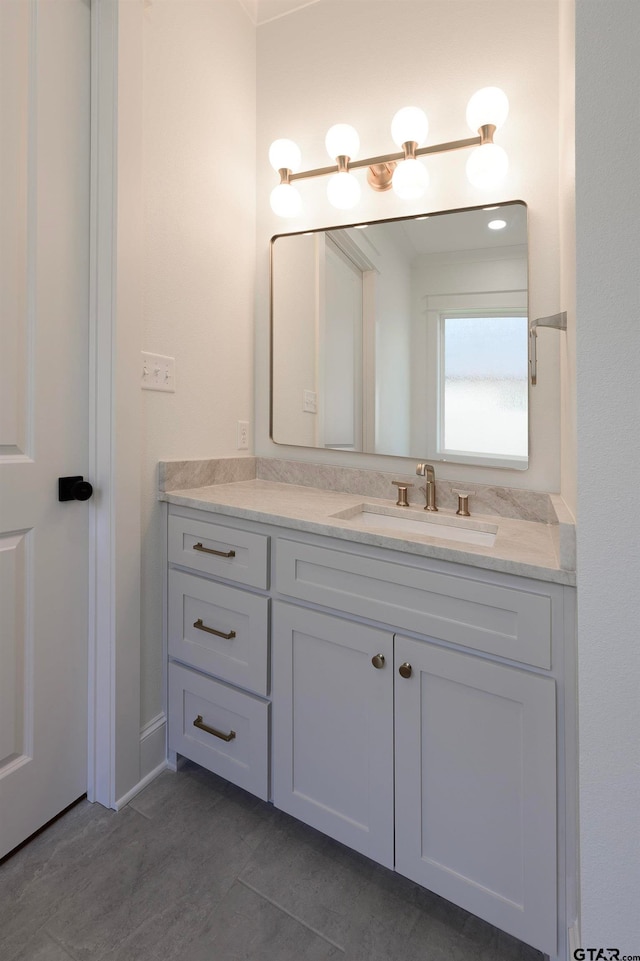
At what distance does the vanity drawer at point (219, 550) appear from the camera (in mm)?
1311

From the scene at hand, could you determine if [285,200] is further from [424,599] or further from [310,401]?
[424,599]

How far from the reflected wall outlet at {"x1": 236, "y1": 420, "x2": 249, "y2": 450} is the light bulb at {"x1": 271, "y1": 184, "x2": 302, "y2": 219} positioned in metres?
0.80

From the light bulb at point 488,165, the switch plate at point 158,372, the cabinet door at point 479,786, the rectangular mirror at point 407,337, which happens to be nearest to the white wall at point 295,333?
the rectangular mirror at point 407,337

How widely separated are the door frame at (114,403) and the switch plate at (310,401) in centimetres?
67

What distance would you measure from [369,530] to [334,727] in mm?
513

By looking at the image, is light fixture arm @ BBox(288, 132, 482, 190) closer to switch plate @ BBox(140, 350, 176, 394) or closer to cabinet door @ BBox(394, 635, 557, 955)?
switch plate @ BBox(140, 350, 176, 394)

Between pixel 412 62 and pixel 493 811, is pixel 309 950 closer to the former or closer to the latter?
pixel 493 811

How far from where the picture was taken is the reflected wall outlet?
1.90 meters

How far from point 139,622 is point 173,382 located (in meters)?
0.78

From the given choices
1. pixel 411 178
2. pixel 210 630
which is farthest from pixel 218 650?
pixel 411 178

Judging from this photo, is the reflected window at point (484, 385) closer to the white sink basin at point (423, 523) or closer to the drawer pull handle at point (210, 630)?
the white sink basin at point (423, 523)

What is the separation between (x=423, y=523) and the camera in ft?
4.85

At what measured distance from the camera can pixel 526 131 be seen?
1.39 meters

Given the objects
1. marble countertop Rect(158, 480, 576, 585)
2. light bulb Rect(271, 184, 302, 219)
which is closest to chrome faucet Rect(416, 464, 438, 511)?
marble countertop Rect(158, 480, 576, 585)
